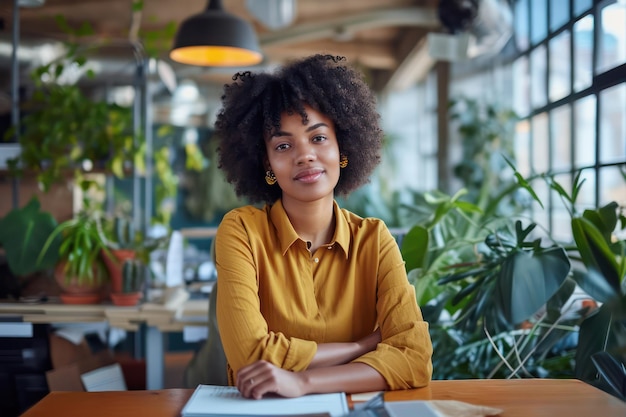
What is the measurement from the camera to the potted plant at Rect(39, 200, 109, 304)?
8.75 ft

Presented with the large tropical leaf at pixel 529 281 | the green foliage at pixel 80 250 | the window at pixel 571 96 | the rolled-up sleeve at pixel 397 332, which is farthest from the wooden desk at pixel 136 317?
the window at pixel 571 96

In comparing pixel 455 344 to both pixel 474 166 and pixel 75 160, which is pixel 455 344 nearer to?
pixel 75 160

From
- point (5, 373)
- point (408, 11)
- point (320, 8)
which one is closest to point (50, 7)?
point (320, 8)

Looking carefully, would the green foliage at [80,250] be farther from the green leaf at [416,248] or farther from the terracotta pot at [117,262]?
the green leaf at [416,248]

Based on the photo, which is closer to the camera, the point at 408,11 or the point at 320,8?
the point at 408,11

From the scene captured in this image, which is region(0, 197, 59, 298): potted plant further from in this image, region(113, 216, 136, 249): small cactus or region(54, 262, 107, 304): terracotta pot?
region(113, 216, 136, 249): small cactus

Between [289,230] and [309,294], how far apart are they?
17 centimetres

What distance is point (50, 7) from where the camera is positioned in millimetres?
5895

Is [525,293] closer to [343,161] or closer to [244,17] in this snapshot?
[343,161]

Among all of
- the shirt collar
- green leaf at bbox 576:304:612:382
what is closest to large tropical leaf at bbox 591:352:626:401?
green leaf at bbox 576:304:612:382

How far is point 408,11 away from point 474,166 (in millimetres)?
1546

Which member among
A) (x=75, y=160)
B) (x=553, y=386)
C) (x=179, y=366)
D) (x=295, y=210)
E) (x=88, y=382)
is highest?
(x=75, y=160)

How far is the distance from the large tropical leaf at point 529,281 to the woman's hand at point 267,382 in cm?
71

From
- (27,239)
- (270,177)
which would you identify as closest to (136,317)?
(27,239)
